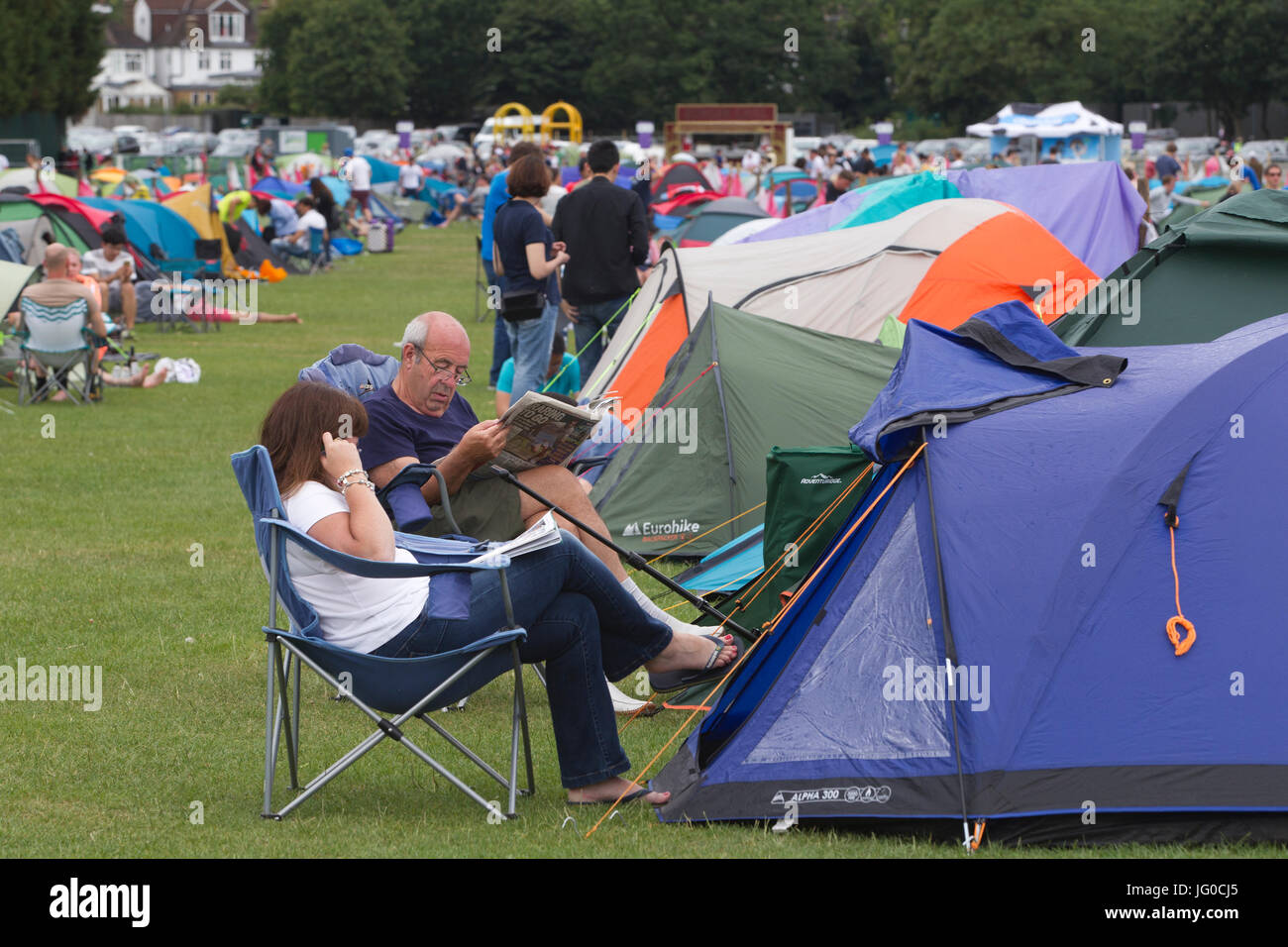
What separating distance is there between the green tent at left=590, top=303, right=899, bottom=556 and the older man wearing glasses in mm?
2416

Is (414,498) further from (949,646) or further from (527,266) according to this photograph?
(527,266)

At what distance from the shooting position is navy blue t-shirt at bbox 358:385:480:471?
19.9ft

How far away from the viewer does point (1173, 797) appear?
14.9 ft

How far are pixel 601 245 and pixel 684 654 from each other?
676 cm

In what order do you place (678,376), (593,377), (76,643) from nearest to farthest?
(76,643) → (678,376) → (593,377)


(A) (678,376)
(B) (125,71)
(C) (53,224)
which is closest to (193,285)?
(C) (53,224)

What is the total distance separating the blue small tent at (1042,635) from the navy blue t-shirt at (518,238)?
20.9 feet

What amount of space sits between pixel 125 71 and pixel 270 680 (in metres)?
135

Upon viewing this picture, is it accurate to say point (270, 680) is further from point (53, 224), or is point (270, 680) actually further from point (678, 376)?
point (53, 224)

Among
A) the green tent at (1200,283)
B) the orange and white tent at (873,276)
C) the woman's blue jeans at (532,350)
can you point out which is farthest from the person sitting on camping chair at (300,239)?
the green tent at (1200,283)

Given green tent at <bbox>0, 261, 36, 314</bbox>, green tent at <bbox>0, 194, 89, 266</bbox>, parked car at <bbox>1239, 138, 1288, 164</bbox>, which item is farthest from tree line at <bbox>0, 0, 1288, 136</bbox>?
green tent at <bbox>0, 261, 36, 314</bbox>

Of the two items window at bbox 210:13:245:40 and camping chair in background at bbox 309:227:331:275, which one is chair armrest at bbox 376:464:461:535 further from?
window at bbox 210:13:245:40

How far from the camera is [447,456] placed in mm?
5957

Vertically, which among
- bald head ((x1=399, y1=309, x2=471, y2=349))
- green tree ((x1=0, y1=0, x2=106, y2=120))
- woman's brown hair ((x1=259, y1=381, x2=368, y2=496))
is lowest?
woman's brown hair ((x1=259, y1=381, x2=368, y2=496))
